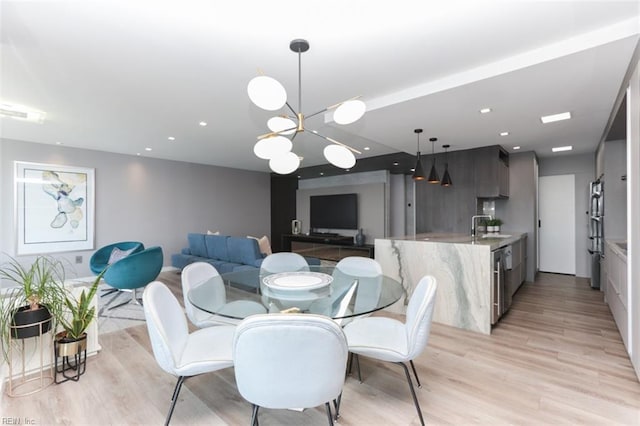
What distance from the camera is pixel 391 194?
7809 millimetres

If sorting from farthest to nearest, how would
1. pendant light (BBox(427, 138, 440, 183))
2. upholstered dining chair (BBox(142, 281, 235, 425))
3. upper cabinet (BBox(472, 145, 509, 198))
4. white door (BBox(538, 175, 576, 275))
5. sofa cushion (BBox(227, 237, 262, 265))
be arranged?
1. white door (BBox(538, 175, 576, 275))
2. upper cabinet (BBox(472, 145, 509, 198))
3. sofa cushion (BBox(227, 237, 262, 265))
4. pendant light (BBox(427, 138, 440, 183))
5. upholstered dining chair (BBox(142, 281, 235, 425))

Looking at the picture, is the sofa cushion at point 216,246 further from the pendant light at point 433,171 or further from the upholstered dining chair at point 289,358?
the upholstered dining chair at point 289,358

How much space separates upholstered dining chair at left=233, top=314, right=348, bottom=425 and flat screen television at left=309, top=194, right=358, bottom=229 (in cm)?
675

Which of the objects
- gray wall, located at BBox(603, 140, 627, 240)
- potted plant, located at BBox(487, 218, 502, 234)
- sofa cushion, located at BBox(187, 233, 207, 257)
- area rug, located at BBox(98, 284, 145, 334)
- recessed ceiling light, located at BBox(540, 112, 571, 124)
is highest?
recessed ceiling light, located at BBox(540, 112, 571, 124)

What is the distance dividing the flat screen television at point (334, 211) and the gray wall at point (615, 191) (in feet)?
16.0

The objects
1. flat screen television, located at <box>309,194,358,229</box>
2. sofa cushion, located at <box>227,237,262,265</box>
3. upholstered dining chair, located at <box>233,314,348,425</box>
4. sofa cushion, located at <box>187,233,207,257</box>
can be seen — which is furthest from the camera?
flat screen television, located at <box>309,194,358,229</box>

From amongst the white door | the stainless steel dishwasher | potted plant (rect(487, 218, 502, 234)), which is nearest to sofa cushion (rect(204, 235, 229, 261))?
the stainless steel dishwasher

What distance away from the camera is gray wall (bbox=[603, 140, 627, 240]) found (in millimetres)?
3791

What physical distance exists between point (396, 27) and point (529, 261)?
5102 mm

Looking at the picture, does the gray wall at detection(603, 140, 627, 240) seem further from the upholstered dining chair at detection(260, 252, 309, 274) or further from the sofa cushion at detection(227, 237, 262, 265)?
the sofa cushion at detection(227, 237, 262, 265)

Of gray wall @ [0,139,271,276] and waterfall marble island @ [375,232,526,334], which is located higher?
gray wall @ [0,139,271,276]

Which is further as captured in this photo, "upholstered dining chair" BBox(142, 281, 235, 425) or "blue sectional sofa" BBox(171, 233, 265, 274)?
"blue sectional sofa" BBox(171, 233, 265, 274)

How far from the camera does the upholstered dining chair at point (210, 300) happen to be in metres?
1.89

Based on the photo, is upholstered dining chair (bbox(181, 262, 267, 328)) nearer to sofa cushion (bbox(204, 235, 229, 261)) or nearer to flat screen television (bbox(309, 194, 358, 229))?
sofa cushion (bbox(204, 235, 229, 261))
